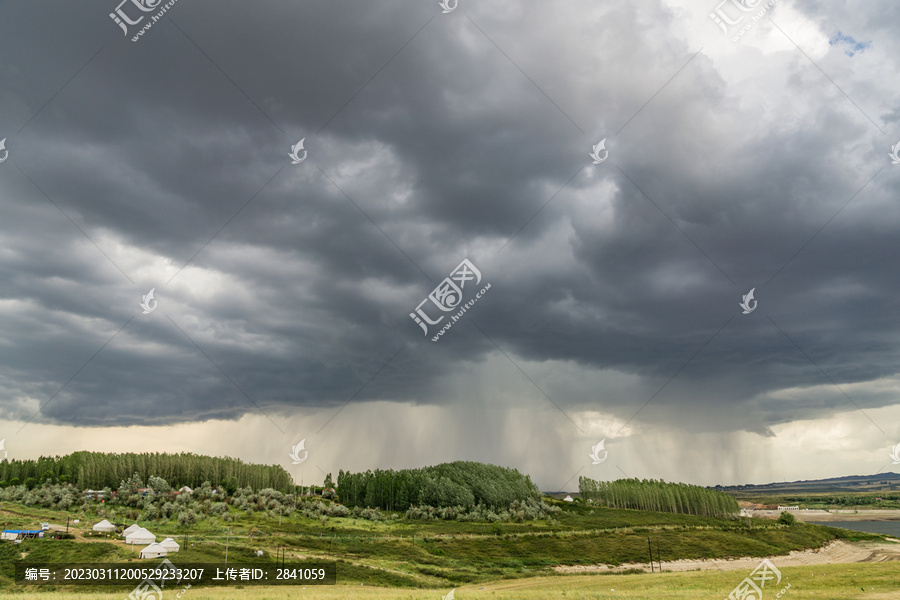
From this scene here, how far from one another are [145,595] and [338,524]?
11541cm

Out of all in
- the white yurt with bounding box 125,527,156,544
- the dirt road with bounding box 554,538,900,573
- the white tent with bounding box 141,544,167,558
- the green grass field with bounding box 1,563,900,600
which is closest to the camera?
the green grass field with bounding box 1,563,900,600

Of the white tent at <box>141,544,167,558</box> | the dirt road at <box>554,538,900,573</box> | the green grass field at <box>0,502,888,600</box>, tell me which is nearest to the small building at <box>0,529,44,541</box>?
the green grass field at <box>0,502,888,600</box>

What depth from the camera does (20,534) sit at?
3548 inches

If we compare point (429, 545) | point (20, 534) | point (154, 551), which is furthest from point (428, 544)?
point (20, 534)

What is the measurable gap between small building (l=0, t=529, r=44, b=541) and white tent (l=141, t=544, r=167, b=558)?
2796cm

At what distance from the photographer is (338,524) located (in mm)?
163125

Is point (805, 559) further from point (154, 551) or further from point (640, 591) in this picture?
point (154, 551)

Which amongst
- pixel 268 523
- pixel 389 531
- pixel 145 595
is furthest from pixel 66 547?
pixel 389 531

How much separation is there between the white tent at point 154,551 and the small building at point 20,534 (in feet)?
91.7

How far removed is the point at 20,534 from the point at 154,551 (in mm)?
29704

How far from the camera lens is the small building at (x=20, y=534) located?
88.5m

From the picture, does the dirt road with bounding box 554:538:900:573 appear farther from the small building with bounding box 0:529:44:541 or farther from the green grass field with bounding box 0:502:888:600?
the small building with bounding box 0:529:44:541

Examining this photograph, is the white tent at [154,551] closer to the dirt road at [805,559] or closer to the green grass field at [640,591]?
the green grass field at [640,591]

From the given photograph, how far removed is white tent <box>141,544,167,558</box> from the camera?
264 feet
